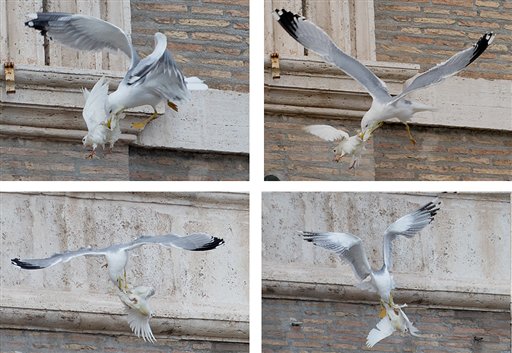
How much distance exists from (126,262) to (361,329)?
1148mm

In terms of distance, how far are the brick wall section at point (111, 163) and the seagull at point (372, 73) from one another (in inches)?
25.3

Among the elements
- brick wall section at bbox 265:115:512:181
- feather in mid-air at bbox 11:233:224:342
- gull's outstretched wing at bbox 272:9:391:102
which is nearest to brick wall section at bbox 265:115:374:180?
brick wall section at bbox 265:115:512:181

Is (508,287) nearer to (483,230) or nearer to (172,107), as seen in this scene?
(483,230)

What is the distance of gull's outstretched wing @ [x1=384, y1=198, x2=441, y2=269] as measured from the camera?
20.2 metres

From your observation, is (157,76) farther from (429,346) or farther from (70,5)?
(429,346)

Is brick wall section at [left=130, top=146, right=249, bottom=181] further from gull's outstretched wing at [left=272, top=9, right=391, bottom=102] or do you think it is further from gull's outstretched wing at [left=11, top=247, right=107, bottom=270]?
gull's outstretched wing at [left=272, top=9, right=391, bottom=102]

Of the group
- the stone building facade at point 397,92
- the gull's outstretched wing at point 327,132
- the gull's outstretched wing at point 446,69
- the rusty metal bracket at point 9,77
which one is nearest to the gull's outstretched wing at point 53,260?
the rusty metal bracket at point 9,77

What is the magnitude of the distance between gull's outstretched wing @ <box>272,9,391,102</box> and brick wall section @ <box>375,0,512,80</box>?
374 mm

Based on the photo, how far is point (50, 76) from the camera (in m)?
20.0

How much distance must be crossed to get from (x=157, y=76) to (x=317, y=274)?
4.29 ft

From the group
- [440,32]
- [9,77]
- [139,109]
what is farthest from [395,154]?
[9,77]

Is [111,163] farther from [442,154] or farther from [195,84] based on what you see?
[442,154]

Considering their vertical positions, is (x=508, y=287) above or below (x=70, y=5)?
below

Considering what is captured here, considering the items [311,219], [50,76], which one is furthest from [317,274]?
[50,76]
